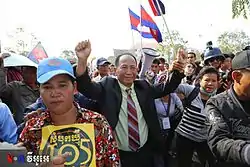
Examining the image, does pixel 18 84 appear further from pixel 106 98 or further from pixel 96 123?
pixel 96 123

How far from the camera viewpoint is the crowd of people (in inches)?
91.2

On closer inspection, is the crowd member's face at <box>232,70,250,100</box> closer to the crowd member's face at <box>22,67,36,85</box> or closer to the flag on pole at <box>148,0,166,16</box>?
the crowd member's face at <box>22,67,36,85</box>

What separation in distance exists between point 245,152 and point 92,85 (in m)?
1.84

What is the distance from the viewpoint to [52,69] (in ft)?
7.59

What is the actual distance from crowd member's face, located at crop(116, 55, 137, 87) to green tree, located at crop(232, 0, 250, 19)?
36.1ft

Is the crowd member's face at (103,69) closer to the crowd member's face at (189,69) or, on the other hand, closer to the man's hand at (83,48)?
the crowd member's face at (189,69)

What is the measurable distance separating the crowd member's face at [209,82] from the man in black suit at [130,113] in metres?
0.79

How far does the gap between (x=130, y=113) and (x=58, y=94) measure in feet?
4.93

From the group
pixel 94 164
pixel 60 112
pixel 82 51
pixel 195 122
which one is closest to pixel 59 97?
pixel 60 112

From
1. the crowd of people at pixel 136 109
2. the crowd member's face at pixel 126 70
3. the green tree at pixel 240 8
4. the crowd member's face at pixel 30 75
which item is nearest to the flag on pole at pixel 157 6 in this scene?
the crowd of people at pixel 136 109

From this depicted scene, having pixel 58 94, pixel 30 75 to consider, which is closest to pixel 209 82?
pixel 30 75

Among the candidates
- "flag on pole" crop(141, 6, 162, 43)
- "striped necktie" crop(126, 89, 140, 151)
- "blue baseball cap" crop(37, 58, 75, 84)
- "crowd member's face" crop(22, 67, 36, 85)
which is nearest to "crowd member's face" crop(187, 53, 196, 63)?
"flag on pole" crop(141, 6, 162, 43)

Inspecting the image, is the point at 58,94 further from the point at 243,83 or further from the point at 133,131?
the point at 133,131

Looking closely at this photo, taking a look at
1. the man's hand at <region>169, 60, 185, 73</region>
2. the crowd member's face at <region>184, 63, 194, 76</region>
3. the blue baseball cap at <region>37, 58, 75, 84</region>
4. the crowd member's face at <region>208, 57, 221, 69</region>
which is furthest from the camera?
the crowd member's face at <region>184, 63, 194, 76</region>
